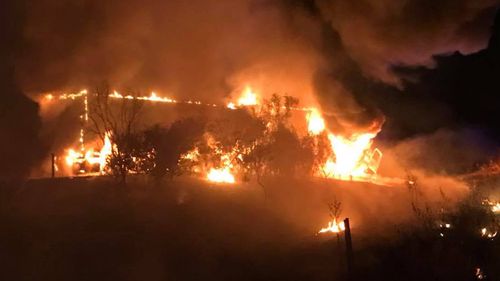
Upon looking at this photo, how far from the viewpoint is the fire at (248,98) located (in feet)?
106

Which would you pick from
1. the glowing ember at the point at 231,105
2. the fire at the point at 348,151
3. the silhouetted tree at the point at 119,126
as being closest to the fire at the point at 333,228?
the silhouetted tree at the point at 119,126

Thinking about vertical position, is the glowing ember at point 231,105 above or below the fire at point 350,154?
above

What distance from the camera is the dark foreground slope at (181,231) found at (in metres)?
13.6

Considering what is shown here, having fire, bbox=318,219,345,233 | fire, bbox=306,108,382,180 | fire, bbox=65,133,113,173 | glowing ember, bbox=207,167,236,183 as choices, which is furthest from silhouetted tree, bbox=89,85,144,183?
fire, bbox=306,108,382,180

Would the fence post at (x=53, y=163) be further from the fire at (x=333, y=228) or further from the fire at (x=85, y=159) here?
the fire at (x=333, y=228)

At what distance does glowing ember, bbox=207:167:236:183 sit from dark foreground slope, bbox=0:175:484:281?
1.85 m

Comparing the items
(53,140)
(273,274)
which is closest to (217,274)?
(273,274)

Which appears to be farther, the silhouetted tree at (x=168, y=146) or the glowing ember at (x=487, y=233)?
the silhouetted tree at (x=168, y=146)

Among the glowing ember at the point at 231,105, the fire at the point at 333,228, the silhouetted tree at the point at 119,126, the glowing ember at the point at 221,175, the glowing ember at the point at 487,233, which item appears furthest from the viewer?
the glowing ember at the point at 231,105

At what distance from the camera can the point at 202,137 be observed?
945 inches

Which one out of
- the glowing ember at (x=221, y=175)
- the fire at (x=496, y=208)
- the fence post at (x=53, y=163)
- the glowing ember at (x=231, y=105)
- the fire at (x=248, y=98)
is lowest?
the fire at (x=496, y=208)

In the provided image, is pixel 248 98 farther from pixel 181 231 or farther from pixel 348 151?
pixel 181 231

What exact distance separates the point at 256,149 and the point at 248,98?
10.3 m

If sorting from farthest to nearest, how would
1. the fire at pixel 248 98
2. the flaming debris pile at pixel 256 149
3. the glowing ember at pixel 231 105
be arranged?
the fire at pixel 248 98
the glowing ember at pixel 231 105
the flaming debris pile at pixel 256 149
